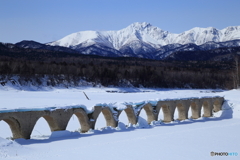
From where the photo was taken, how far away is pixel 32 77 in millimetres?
50656

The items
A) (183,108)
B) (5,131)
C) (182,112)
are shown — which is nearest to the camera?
(5,131)

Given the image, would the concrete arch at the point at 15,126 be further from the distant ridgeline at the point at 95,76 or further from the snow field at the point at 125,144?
the distant ridgeline at the point at 95,76

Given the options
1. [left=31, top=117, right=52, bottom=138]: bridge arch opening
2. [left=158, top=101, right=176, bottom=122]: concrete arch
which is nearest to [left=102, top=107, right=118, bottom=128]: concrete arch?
[left=31, top=117, right=52, bottom=138]: bridge arch opening

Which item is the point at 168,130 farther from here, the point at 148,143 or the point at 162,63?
the point at 162,63

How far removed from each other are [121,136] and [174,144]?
3286mm

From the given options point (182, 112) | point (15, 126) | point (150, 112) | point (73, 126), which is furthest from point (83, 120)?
point (182, 112)

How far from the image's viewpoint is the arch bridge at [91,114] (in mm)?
14938

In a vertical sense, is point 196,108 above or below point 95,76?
below

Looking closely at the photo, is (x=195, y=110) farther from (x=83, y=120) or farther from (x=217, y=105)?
(x=83, y=120)

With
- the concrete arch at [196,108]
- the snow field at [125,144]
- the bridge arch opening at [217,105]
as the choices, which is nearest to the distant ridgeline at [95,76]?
the bridge arch opening at [217,105]

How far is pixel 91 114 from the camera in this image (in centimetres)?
1814

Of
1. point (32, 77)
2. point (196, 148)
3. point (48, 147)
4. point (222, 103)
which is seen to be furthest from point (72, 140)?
point (32, 77)

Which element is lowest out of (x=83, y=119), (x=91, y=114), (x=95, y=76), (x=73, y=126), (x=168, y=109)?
(x=73, y=126)

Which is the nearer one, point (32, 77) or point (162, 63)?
point (32, 77)
